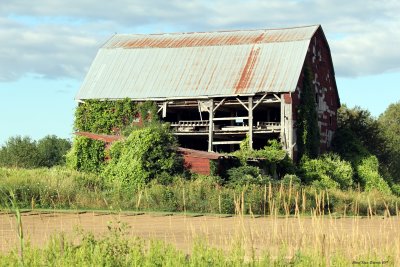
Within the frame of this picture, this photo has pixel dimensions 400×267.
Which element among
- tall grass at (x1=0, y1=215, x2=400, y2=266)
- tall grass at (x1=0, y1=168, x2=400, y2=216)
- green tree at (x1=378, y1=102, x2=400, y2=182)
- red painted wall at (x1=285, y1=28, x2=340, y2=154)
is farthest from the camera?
green tree at (x1=378, y1=102, x2=400, y2=182)

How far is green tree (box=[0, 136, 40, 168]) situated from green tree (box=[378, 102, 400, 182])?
1018 inches

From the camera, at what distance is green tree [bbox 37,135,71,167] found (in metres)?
65.4

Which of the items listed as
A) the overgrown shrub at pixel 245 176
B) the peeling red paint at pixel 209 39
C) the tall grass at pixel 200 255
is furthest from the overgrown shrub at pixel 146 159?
the tall grass at pixel 200 255

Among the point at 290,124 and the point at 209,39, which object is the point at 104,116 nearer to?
the point at 209,39

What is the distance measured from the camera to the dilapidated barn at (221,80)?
130 ft

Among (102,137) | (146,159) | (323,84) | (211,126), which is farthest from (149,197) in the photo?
(323,84)

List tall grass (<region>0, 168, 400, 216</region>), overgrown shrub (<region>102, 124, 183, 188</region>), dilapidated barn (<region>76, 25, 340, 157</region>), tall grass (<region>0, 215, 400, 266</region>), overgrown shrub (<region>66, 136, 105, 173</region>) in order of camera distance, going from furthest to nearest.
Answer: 1. dilapidated barn (<region>76, 25, 340, 157</region>)
2. overgrown shrub (<region>66, 136, 105, 173</region>)
3. overgrown shrub (<region>102, 124, 183, 188</region>)
4. tall grass (<region>0, 168, 400, 216</region>)
5. tall grass (<region>0, 215, 400, 266</region>)

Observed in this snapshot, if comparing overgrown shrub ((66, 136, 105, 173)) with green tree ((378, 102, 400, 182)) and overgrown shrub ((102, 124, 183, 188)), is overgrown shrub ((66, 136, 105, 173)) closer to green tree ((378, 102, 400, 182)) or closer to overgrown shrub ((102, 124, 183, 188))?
overgrown shrub ((102, 124, 183, 188))

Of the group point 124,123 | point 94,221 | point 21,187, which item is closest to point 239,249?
point 94,221

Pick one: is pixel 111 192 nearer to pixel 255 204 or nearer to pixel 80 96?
pixel 255 204

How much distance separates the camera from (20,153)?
196 ft

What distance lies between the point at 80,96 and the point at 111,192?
634 inches

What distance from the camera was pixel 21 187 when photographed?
2498cm

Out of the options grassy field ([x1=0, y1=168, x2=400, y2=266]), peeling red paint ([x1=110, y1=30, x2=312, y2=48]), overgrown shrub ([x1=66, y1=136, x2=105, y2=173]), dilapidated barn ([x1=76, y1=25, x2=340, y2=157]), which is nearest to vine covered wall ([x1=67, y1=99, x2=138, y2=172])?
dilapidated barn ([x1=76, y1=25, x2=340, y2=157])
